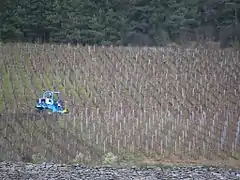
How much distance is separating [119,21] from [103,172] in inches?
488

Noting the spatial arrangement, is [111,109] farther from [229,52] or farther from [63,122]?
[229,52]

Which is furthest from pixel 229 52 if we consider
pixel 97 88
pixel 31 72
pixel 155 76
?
pixel 31 72

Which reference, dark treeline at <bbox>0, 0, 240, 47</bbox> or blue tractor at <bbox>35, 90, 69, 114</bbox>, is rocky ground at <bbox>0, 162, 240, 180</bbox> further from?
dark treeline at <bbox>0, 0, 240, 47</bbox>

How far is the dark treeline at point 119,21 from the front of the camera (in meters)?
17.6

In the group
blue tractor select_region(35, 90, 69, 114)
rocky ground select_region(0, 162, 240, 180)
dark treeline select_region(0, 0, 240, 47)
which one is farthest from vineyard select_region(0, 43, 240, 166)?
dark treeline select_region(0, 0, 240, 47)

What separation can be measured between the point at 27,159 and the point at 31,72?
5953mm

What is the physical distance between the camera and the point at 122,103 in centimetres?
1106

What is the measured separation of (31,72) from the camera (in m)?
13.4

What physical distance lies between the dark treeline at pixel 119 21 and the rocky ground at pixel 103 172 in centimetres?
1064

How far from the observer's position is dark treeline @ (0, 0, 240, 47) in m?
17.6

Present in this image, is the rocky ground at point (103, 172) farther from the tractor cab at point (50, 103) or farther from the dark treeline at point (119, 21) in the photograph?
the dark treeline at point (119, 21)

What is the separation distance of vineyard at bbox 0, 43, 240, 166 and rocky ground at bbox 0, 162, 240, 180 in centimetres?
83

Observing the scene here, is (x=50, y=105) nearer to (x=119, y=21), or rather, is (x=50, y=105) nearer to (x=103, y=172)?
(x=103, y=172)

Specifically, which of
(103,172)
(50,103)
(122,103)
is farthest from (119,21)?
(103,172)
